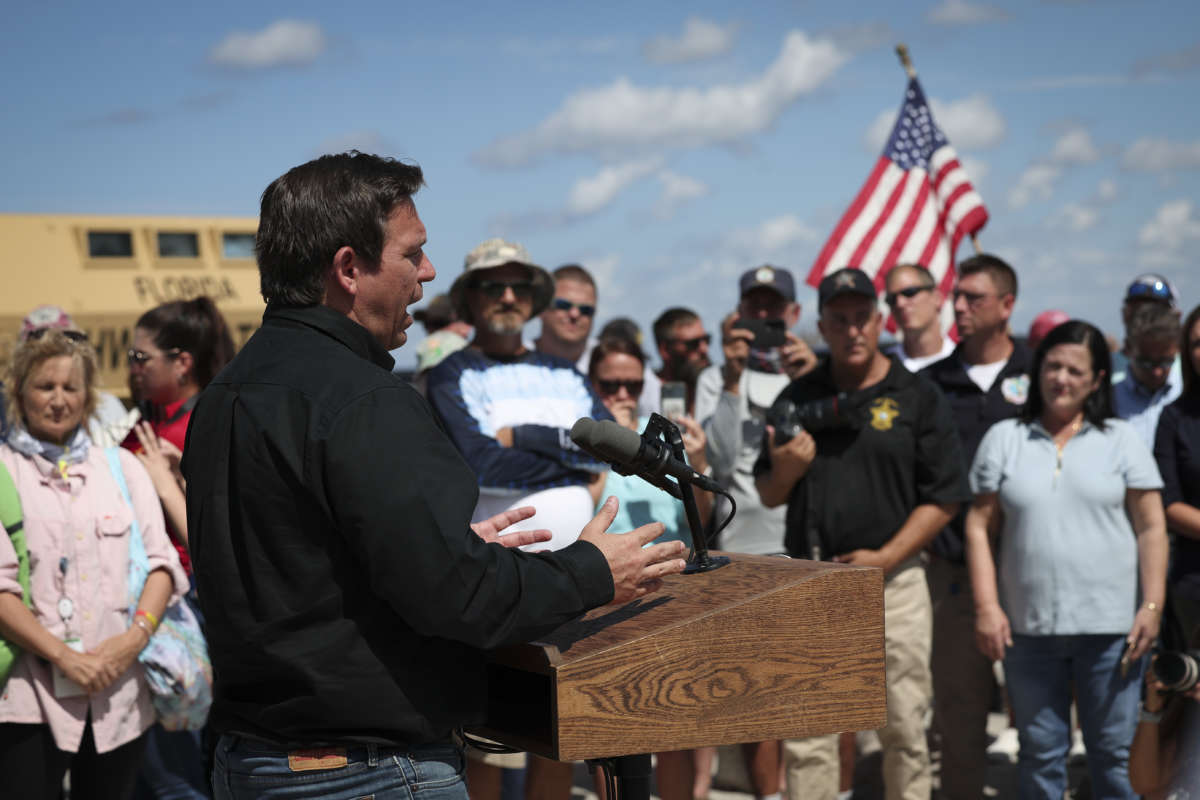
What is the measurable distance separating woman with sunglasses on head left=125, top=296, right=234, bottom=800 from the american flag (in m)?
5.14

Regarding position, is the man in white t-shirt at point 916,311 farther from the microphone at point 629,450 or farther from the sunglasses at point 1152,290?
the microphone at point 629,450

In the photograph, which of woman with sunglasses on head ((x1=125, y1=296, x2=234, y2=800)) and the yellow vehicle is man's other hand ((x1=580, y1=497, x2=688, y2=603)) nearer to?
woman with sunglasses on head ((x1=125, y1=296, x2=234, y2=800))

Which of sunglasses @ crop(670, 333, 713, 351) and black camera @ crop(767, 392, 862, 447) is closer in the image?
black camera @ crop(767, 392, 862, 447)

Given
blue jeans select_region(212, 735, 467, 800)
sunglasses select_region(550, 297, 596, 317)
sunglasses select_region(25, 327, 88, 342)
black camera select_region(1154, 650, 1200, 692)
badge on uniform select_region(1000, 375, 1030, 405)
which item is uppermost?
sunglasses select_region(550, 297, 596, 317)

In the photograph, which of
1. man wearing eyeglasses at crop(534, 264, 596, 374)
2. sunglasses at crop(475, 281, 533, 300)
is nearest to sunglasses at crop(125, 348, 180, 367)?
sunglasses at crop(475, 281, 533, 300)

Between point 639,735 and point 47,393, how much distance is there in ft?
10.1

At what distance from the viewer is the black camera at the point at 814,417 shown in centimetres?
500

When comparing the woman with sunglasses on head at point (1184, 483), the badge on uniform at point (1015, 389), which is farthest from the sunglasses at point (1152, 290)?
the woman with sunglasses on head at point (1184, 483)

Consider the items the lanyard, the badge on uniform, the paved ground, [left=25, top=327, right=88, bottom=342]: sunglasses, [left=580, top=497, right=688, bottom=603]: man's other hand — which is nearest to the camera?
[left=580, top=497, right=688, bottom=603]: man's other hand

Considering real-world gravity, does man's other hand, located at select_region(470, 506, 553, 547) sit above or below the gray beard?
below

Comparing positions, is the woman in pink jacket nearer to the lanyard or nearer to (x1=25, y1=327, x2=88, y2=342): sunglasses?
the lanyard

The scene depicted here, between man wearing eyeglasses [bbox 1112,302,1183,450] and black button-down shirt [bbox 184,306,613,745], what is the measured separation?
500 centimetres

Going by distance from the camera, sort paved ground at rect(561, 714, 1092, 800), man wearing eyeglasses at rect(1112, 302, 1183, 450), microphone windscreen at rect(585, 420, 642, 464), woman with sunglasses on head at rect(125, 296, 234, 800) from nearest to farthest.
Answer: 1. microphone windscreen at rect(585, 420, 642, 464)
2. woman with sunglasses on head at rect(125, 296, 234, 800)
3. paved ground at rect(561, 714, 1092, 800)
4. man wearing eyeglasses at rect(1112, 302, 1183, 450)

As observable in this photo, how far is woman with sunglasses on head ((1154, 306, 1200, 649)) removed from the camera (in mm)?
5059
